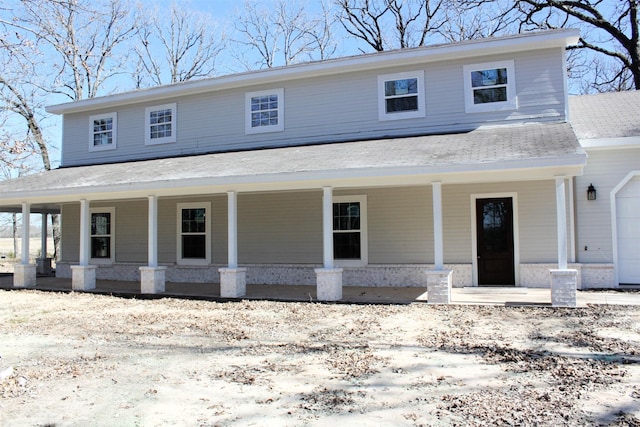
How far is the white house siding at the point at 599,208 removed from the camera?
11016 mm

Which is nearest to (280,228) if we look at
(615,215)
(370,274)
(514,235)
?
(370,274)

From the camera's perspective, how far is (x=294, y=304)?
9.82m

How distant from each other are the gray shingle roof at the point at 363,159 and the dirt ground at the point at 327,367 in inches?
104

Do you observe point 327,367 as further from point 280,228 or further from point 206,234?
point 206,234

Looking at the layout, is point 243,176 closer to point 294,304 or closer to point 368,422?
point 294,304

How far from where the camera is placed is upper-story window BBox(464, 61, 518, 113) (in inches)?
452

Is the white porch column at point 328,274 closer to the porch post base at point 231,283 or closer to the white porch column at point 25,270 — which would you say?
the porch post base at point 231,283

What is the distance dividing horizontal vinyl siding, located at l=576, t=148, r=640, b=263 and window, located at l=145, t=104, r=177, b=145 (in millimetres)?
11194

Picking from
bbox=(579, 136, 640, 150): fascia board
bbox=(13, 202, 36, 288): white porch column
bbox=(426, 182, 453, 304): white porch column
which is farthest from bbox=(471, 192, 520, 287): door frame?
bbox=(13, 202, 36, 288): white porch column

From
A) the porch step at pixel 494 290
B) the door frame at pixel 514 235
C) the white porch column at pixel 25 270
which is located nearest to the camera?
the porch step at pixel 494 290

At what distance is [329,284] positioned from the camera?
10047 millimetres

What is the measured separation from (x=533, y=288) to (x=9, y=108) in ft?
46.1

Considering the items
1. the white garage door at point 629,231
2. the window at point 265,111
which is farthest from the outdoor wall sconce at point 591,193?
the window at point 265,111

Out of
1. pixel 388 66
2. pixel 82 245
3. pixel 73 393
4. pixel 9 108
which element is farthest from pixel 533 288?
pixel 9 108
